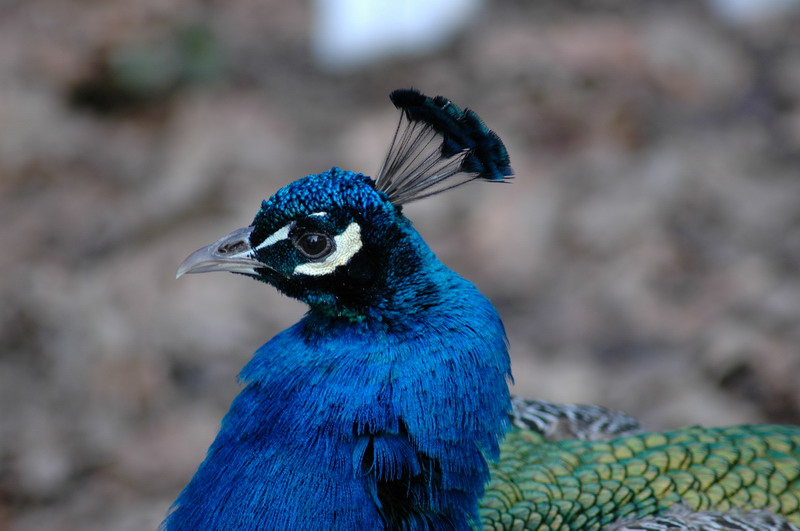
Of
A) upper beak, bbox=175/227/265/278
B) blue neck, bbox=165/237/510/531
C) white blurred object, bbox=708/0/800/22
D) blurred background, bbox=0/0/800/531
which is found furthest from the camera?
white blurred object, bbox=708/0/800/22

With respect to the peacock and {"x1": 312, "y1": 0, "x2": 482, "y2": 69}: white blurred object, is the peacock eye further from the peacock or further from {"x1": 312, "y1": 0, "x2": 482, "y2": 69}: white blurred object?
{"x1": 312, "y1": 0, "x2": 482, "y2": 69}: white blurred object

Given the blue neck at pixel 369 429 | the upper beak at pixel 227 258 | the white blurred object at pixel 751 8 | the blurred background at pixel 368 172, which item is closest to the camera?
the blue neck at pixel 369 429

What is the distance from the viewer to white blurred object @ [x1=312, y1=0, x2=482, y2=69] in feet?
13.8

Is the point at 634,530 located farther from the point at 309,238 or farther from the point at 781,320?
the point at 781,320

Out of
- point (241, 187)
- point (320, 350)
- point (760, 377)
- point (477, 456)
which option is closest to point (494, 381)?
point (477, 456)

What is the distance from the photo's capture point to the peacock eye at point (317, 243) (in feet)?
4.76

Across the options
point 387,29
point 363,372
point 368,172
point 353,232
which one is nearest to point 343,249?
point 353,232

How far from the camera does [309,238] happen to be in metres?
1.46

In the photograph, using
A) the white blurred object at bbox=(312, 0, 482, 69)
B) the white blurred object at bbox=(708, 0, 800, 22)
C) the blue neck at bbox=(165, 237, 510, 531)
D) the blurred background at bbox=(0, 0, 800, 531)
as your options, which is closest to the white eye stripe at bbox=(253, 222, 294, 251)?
the blue neck at bbox=(165, 237, 510, 531)

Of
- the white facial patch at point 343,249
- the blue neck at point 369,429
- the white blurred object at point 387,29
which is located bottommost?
the blue neck at point 369,429

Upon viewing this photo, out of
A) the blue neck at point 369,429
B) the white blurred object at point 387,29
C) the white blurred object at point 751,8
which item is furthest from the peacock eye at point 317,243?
the white blurred object at point 751,8

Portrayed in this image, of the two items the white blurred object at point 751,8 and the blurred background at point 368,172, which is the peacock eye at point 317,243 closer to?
the blurred background at point 368,172

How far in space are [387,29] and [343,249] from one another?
299 centimetres

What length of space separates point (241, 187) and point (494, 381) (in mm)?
2212
